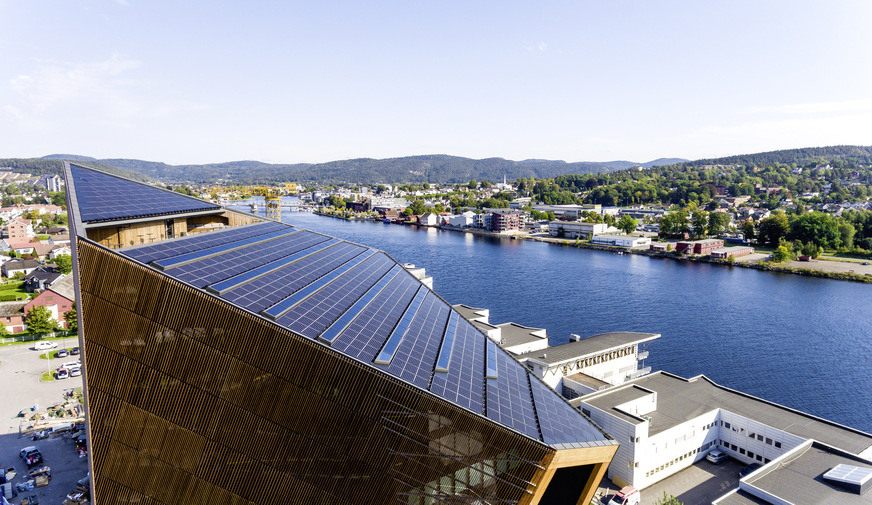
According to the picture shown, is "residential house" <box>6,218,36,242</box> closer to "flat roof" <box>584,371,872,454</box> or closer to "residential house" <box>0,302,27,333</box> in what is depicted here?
"residential house" <box>0,302,27,333</box>

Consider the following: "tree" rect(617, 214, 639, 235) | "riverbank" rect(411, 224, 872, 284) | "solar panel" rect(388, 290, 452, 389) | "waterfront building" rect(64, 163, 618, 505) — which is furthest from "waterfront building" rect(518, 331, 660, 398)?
"tree" rect(617, 214, 639, 235)

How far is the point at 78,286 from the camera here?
422 inches

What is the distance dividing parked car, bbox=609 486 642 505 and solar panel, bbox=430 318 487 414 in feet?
27.7

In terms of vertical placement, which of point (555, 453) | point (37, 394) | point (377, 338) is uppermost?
point (377, 338)

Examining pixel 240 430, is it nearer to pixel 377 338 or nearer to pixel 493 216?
pixel 377 338

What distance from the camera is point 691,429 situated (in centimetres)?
2167

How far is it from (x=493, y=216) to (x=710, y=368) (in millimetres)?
85245

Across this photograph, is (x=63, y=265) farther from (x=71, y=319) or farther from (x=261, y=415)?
(x=261, y=415)

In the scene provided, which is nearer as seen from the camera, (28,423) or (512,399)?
(512,399)

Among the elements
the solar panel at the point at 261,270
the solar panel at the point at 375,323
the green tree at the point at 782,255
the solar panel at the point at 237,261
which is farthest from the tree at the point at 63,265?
the green tree at the point at 782,255

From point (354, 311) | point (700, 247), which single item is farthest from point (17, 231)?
point (700, 247)

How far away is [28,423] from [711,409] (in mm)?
32582

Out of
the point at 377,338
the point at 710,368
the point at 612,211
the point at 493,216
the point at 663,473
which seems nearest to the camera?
the point at 377,338

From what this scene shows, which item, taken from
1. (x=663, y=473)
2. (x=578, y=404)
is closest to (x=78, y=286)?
(x=578, y=404)
